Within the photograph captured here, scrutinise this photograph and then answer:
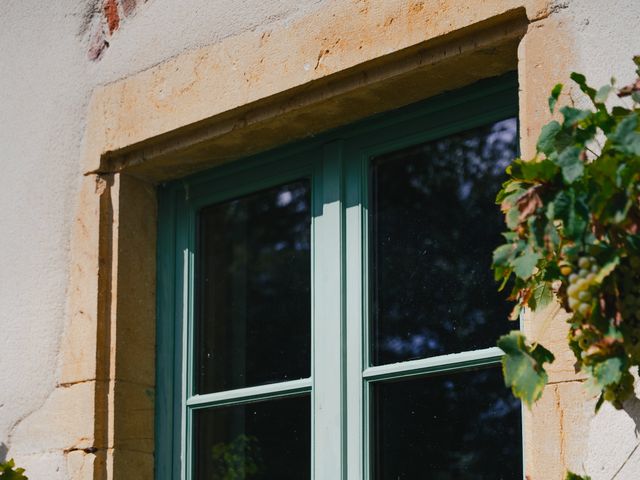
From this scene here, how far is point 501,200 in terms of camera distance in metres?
2.34

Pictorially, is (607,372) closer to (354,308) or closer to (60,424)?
(354,308)

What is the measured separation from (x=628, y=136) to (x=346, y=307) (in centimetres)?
128

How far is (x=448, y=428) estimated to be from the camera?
2959 mm

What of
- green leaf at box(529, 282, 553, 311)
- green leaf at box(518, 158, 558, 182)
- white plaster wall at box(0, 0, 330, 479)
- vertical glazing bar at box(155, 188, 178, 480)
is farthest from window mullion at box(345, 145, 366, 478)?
green leaf at box(518, 158, 558, 182)

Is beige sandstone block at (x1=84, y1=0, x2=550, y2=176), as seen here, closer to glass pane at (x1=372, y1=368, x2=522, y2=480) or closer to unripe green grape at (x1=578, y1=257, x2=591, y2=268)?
glass pane at (x1=372, y1=368, x2=522, y2=480)

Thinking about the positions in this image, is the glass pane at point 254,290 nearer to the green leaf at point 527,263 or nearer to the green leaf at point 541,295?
the green leaf at point 541,295

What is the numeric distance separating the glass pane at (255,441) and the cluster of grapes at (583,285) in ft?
4.26

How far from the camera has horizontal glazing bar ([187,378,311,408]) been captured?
327 centimetres

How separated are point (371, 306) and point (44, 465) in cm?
100

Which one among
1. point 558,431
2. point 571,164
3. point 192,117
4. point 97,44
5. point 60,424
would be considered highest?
point 97,44

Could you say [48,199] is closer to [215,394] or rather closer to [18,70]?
[18,70]

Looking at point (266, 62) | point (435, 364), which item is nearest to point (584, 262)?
point (435, 364)

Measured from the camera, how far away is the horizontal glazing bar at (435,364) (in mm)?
2908

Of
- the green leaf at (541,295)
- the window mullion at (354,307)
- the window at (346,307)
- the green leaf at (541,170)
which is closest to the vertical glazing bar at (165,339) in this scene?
the window at (346,307)
